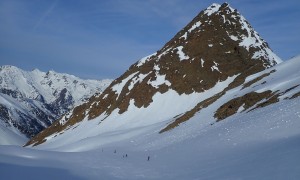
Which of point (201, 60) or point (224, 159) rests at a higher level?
point (201, 60)

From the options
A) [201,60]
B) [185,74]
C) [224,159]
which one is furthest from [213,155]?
[201,60]

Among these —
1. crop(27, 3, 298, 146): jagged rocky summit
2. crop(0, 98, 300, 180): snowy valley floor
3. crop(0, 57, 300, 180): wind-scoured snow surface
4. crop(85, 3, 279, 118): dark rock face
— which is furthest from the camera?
crop(85, 3, 279, 118): dark rock face

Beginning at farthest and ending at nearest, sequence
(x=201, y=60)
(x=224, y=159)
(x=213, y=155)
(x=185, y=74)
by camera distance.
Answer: (x=201, y=60) < (x=185, y=74) < (x=213, y=155) < (x=224, y=159)

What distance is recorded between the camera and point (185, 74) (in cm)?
8531

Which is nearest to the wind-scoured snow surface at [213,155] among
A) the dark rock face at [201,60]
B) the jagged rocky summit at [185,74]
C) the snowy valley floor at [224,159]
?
the snowy valley floor at [224,159]

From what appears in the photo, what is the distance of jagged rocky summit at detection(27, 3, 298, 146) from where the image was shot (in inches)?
3066

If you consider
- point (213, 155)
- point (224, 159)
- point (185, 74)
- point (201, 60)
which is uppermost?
point (201, 60)

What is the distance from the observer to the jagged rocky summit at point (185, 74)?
77.9 m

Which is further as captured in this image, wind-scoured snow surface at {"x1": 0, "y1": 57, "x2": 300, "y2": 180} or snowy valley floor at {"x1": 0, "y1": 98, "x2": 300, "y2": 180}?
wind-scoured snow surface at {"x1": 0, "y1": 57, "x2": 300, "y2": 180}

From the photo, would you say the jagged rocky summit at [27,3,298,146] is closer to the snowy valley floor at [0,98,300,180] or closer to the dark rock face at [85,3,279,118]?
the dark rock face at [85,3,279,118]

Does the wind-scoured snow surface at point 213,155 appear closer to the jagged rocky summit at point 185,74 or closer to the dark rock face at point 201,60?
the jagged rocky summit at point 185,74

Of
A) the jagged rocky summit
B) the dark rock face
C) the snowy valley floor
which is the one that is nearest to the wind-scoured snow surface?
the snowy valley floor

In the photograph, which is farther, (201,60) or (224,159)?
(201,60)

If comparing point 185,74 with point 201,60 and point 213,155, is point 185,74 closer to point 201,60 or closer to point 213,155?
point 201,60
